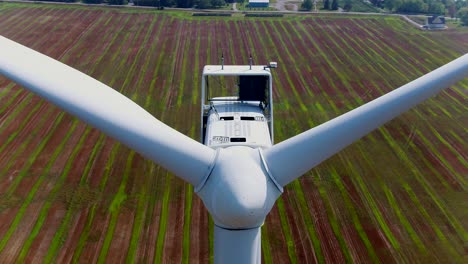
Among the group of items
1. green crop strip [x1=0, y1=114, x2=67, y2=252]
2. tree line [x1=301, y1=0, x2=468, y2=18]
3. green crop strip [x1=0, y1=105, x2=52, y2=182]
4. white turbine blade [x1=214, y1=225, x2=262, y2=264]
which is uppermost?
white turbine blade [x1=214, y1=225, x2=262, y2=264]

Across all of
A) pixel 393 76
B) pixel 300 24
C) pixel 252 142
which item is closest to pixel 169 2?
pixel 300 24

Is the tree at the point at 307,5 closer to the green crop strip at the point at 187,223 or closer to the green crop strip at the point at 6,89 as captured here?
the green crop strip at the point at 6,89

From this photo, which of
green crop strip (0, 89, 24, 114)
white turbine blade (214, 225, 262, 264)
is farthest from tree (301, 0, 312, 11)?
white turbine blade (214, 225, 262, 264)

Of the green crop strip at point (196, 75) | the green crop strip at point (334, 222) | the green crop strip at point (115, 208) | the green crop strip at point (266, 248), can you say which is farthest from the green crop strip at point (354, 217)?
the green crop strip at point (196, 75)

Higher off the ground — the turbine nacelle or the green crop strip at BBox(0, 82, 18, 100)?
the turbine nacelle

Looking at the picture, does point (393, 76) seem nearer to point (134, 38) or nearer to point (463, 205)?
point (463, 205)

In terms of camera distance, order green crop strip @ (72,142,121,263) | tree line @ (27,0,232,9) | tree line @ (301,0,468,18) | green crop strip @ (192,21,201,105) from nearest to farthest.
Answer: green crop strip @ (72,142,121,263)
green crop strip @ (192,21,201,105)
tree line @ (27,0,232,9)
tree line @ (301,0,468,18)

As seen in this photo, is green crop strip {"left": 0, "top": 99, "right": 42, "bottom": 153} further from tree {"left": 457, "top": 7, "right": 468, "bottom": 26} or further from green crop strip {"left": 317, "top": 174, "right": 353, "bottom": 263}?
tree {"left": 457, "top": 7, "right": 468, "bottom": 26}
